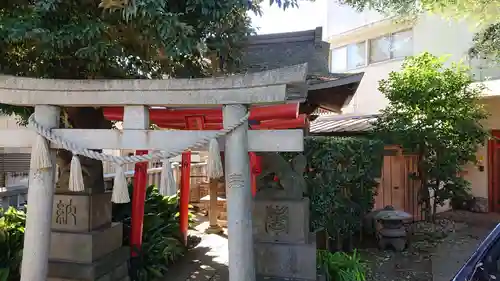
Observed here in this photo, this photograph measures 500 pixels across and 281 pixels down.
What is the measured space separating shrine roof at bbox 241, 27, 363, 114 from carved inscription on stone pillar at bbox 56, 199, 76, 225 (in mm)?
4198

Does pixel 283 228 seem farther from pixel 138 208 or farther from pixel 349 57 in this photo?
pixel 349 57

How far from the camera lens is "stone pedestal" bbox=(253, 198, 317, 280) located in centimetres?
461

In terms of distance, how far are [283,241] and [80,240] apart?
112 inches

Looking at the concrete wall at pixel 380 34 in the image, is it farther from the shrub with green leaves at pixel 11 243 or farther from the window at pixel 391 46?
the shrub with green leaves at pixel 11 243

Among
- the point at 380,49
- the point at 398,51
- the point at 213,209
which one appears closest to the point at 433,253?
the point at 213,209

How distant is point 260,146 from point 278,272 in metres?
1.95

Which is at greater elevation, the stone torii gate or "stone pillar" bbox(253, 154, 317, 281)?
the stone torii gate

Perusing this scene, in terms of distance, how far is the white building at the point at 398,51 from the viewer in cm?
1230

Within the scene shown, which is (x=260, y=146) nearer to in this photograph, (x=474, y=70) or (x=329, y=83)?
(x=329, y=83)

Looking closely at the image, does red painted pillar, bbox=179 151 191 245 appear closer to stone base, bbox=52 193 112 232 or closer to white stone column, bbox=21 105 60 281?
stone base, bbox=52 193 112 232

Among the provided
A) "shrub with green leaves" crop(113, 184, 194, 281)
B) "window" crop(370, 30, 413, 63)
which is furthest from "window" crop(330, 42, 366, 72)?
"shrub with green leaves" crop(113, 184, 194, 281)

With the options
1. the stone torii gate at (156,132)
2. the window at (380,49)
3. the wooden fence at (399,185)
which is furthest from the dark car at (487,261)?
the window at (380,49)

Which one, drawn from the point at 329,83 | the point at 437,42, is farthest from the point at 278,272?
the point at 437,42

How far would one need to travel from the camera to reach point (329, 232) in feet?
24.7
